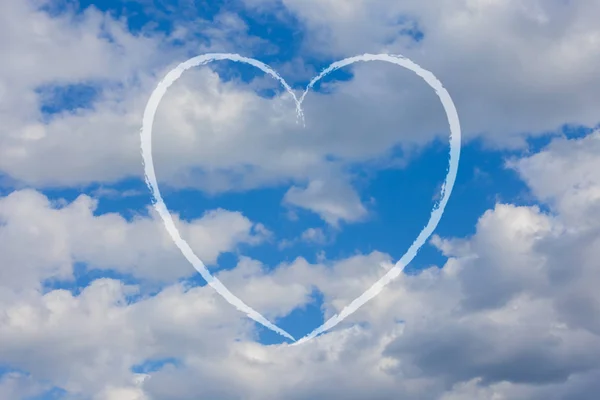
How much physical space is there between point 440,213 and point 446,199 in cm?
603

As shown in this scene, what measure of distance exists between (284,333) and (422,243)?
60.5m

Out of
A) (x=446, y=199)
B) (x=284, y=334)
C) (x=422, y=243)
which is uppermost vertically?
(x=446, y=199)

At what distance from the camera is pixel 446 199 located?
130 meters

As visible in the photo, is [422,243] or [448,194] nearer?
[448,194]

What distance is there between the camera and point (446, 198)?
425 ft

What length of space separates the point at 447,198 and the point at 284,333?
74867 millimetres

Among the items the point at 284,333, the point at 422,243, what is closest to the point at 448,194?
the point at 422,243

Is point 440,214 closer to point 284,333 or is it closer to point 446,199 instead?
point 446,199

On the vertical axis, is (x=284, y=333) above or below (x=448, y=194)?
below

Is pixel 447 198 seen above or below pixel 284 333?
above

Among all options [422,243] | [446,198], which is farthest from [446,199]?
[422,243]

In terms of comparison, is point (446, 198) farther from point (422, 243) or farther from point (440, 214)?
point (422, 243)

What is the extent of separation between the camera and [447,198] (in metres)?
129

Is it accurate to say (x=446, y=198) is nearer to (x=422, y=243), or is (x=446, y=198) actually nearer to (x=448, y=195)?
(x=448, y=195)
